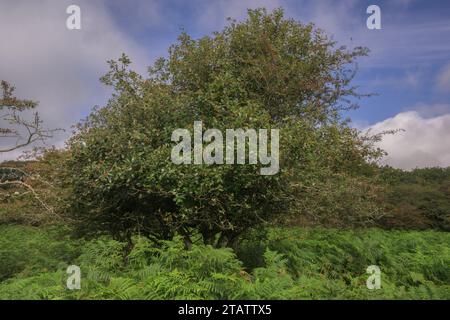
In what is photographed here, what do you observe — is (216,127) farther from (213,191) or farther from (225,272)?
(225,272)

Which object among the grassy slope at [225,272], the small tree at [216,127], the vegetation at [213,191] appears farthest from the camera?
the small tree at [216,127]

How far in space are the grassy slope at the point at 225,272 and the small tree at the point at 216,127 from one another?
1.16 metres

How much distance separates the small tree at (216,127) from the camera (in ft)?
35.2

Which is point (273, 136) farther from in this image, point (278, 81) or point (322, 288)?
point (322, 288)

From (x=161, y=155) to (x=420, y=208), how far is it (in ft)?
111

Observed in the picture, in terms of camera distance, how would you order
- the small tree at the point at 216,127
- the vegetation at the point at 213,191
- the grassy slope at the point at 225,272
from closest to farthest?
the grassy slope at the point at 225,272 < the vegetation at the point at 213,191 < the small tree at the point at 216,127

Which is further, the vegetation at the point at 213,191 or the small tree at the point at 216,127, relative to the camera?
the small tree at the point at 216,127

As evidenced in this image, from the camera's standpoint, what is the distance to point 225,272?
27.2ft

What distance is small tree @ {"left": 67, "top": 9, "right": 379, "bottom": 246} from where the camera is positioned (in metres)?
10.7

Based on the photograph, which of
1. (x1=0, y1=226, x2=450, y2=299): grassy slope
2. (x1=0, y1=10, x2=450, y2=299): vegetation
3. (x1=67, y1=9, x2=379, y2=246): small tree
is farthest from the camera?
(x1=67, y1=9, x2=379, y2=246): small tree

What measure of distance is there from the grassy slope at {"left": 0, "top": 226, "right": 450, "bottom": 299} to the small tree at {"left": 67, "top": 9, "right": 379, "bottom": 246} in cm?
116
